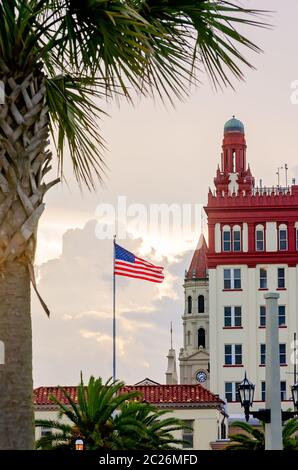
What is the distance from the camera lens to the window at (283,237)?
8844cm

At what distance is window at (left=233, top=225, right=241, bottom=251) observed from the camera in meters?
88.7

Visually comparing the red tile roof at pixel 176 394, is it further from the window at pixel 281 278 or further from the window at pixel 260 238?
the window at pixel 260 238

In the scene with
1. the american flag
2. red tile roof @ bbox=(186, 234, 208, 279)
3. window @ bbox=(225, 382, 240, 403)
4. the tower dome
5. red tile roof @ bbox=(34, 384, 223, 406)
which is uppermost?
the tower dome

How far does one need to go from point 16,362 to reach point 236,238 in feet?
263

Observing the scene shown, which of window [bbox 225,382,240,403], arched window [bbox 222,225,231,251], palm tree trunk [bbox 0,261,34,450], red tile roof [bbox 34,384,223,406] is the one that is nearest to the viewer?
palm tree trunk [bbox 0,261,34,450]

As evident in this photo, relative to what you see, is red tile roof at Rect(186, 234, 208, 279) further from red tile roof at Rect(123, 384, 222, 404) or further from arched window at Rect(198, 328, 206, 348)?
red tile roof at Rect(123, 384, 222, 404)

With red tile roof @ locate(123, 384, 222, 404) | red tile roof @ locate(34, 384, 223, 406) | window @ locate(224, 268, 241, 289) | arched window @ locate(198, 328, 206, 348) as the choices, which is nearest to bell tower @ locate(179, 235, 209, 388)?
arched window @ locate(198, 328, 206, 348)

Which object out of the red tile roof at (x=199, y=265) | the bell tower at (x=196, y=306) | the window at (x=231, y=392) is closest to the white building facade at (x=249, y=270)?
the window at (x=231, y=392)

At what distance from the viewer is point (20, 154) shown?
9359mm

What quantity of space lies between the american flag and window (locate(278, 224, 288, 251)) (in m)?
39.1

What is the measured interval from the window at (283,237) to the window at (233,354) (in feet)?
28.3

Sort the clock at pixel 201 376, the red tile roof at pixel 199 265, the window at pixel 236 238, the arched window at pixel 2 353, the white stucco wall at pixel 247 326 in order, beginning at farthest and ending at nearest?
1. the red tile roof at pixel 199 265
2. the clock at pixel 201 376
3. the window at pixel 236 238
4. the white stucco wall at pixel 247 326
5. the arched window at pixel 2 353
